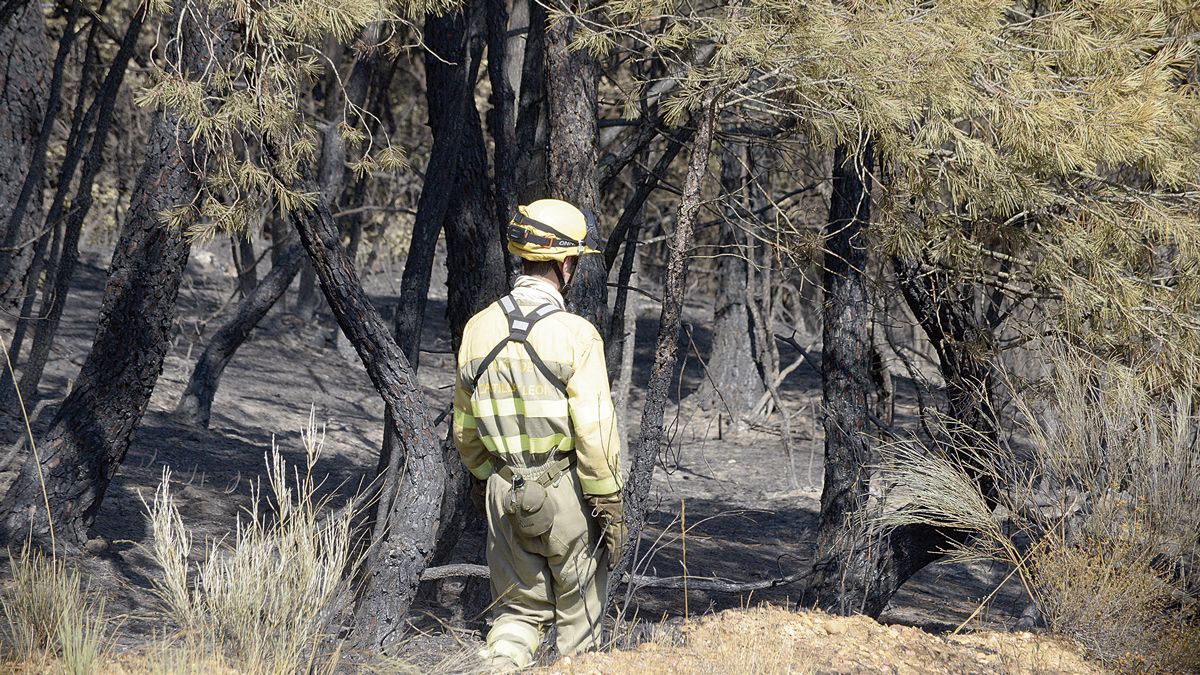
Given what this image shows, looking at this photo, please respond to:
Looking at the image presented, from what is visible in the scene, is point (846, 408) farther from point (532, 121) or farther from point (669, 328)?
point (532, 121)

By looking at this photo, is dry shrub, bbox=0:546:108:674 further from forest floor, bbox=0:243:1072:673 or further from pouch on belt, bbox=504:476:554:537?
pouch on belt, bbox=504:476:554:537

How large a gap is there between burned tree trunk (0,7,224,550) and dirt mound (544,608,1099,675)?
10.8 feet

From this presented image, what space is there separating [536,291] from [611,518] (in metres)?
0.81

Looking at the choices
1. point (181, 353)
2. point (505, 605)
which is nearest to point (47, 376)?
point (181, 353)

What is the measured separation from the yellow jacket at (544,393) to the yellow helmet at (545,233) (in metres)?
0.11

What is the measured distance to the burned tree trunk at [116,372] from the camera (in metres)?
6.05

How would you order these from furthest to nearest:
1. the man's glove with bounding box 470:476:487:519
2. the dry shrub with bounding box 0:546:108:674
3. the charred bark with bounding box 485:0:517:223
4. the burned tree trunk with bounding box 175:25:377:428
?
1. the burned tree trunk with bounding box 175:25:377:428
2. the charred bark with bounding box 485:0:517:223
3. the man's glove with bounding box 470:476:487:519
4. the dry shrub with bounding box 0:546:108:674

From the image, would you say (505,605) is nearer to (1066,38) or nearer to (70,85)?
(1066,38)

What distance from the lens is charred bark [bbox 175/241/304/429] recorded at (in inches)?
354

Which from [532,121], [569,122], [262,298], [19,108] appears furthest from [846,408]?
[19,108]

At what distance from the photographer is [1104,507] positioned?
5266mm

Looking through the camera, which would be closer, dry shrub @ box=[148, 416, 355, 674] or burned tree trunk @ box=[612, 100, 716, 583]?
dry shrub @ box=[148, 416, 355, 674]

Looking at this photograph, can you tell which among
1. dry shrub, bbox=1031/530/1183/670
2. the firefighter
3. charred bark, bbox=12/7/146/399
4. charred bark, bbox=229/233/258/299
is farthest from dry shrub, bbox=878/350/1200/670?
charred bark, bbox=229/233/258/299

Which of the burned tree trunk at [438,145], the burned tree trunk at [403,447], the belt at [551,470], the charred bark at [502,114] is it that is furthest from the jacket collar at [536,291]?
the burned tree trunk at [438,145]
